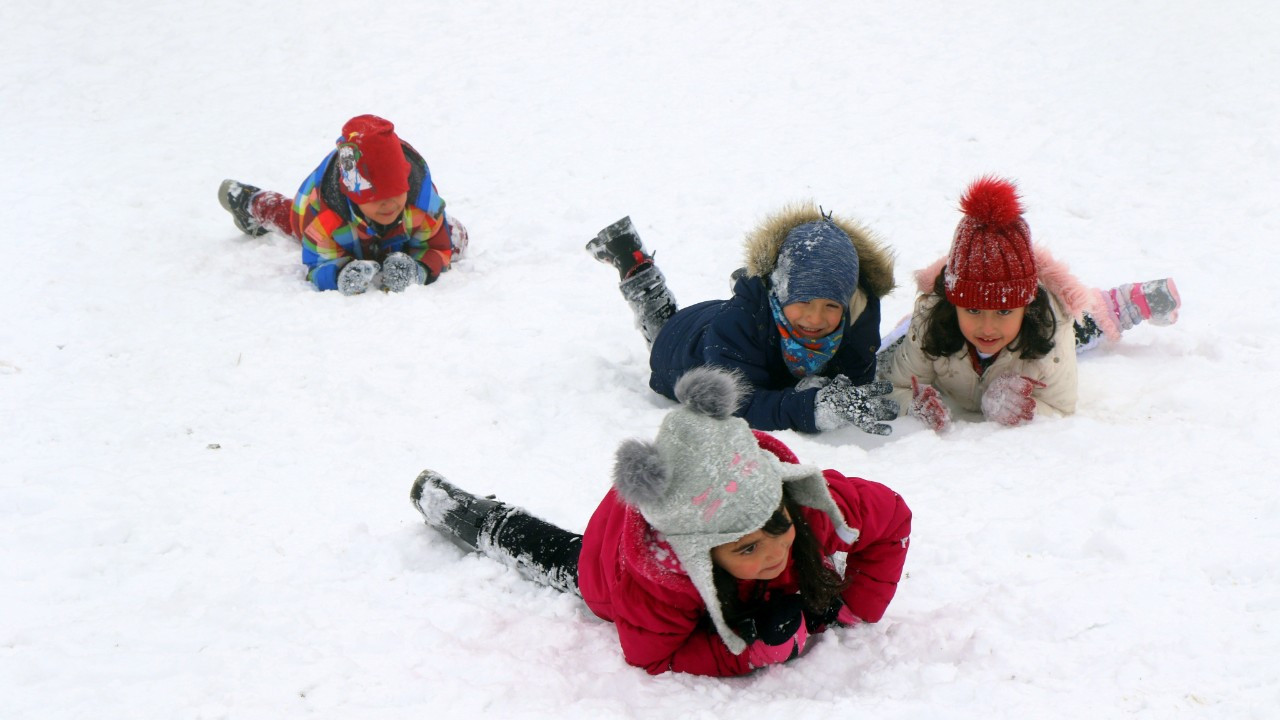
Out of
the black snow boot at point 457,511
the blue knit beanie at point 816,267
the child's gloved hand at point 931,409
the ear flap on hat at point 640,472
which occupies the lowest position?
the child's gloved hand at point 931,409

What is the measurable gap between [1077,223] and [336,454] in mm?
4448

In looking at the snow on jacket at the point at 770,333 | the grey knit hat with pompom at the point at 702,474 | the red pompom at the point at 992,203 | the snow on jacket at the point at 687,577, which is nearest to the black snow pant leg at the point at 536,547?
the snow on jacket at the point at 687,577

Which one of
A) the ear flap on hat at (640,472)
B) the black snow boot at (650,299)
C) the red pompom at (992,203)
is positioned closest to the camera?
the ear flap on hat at (640,472)

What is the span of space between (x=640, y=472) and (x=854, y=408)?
5.60 ft

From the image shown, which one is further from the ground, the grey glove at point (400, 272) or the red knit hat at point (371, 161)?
the red knit hat at point (371, 161)

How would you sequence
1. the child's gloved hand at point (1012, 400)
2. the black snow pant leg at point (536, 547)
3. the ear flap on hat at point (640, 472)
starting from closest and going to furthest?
the ear flap on hat at point (640, 472), the black snow pant leg at point (536, 547), the child's gloved hand at point (1012, 400)

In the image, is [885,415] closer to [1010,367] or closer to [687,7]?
[1010,367]

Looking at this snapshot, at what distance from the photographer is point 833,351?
13.2 feet

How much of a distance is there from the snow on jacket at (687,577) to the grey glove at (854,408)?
950 mm

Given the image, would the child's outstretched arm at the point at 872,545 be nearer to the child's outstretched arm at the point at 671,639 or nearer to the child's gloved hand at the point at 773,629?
the child's gloved hand at the point at 773,629

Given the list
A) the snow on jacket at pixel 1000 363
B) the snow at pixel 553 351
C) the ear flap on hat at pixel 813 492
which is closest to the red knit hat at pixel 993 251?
the snow on jacket at pixel 1000 363

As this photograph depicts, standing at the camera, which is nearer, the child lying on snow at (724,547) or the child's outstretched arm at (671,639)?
the child lying on snow at (724,547)

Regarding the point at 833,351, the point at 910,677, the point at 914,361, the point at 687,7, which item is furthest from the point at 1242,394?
the point at 687,7

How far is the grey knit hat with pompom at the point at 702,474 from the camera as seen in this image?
2.29 metres
